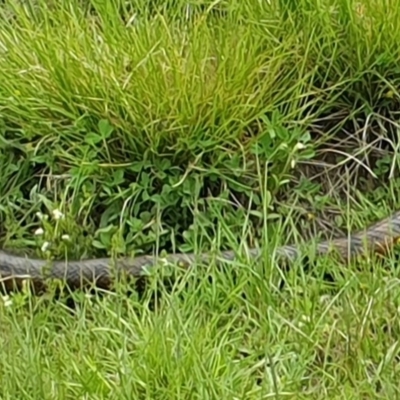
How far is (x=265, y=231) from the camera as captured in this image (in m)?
2.82

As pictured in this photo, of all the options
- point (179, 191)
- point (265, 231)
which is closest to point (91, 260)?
point (179, 191)

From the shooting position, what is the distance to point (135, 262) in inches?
116

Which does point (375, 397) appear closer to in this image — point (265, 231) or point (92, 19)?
point (265, 231)

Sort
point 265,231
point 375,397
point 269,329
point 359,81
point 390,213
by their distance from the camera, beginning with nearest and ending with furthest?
1. point 375,397
2. point 269,329
3. point 265,231
4. point 390,213
5. point 359,81

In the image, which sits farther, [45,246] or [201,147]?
[201,147]

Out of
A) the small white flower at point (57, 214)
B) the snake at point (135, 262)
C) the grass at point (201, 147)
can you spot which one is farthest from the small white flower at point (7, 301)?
the small white flower at point (57, 214)

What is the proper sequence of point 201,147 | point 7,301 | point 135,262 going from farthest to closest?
point 201,147 → point 135,262 → point 7,301

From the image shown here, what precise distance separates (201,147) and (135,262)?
41 cm

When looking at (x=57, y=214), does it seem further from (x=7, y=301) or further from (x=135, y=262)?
(x=7, y=301)

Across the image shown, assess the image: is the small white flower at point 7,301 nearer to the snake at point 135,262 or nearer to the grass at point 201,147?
the grass at point 201,147

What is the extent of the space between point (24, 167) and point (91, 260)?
420 mm

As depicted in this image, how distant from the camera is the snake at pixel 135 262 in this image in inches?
113

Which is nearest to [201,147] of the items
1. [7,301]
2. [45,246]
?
[45,246]

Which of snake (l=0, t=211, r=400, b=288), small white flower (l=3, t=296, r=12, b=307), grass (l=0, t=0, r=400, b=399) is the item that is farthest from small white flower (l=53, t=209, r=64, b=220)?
small white flower (l=3, t=296, r=12, b=307)
